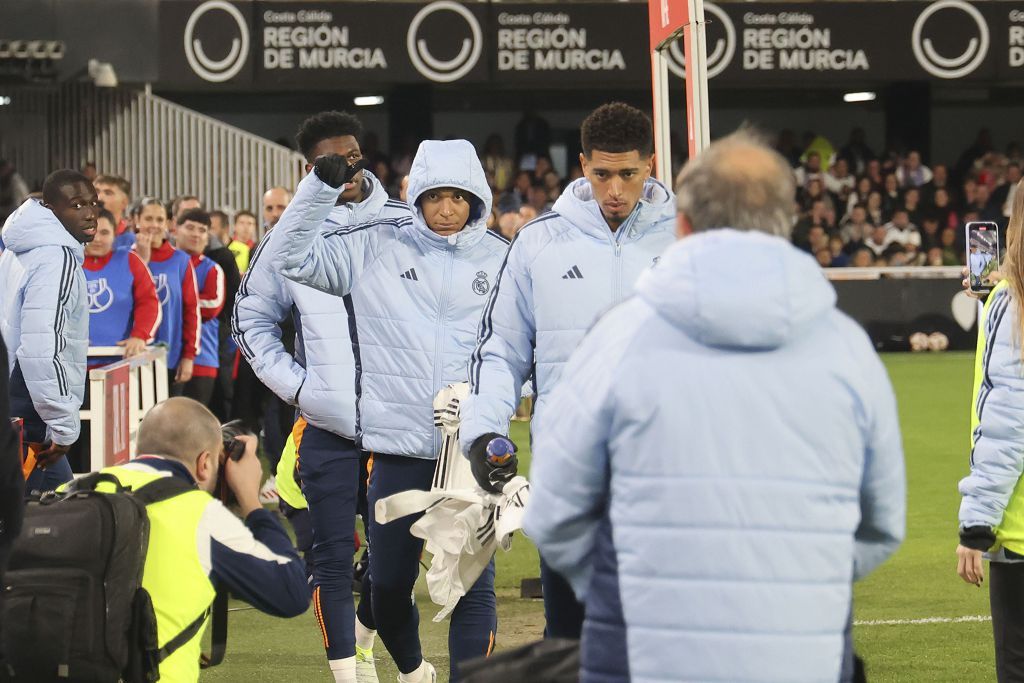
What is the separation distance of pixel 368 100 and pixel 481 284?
20642 millimetres

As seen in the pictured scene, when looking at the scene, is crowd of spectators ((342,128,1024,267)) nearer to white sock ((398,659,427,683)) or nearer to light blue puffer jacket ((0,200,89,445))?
light blue puffer jacket ((0,200,89,445))

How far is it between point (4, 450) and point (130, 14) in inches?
727

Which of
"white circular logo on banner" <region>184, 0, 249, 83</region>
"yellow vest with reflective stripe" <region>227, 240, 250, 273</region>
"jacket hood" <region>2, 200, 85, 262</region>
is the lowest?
"jacket hood" <region>2, 200, 85, 262</region>

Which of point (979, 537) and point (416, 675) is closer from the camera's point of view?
point (979, 537)

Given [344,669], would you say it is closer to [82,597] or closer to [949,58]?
[82,597]

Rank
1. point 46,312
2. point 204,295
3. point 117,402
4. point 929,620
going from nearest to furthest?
point 46,312
point 929,620
point 117,402
point 204,295

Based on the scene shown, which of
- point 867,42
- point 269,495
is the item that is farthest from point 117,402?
point 867,42

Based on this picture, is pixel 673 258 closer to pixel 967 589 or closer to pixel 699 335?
pixel 699 335

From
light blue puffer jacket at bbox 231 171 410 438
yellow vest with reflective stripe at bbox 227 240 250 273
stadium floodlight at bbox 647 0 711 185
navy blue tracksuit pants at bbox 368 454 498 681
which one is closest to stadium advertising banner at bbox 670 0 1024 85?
yellow vest with reflective stripe at bbox 227 240 250 273

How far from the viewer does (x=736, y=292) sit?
8.73 feet

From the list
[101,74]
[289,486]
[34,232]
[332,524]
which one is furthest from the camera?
[101,74]

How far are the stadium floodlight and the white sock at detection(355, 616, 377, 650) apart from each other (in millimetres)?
2196

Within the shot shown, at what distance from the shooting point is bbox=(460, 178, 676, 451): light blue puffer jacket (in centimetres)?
465

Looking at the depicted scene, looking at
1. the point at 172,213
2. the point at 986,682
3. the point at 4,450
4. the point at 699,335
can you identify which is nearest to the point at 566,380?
the point at 699,335
